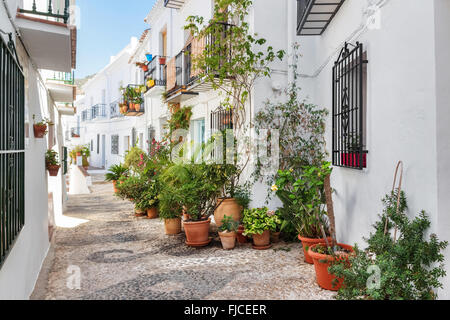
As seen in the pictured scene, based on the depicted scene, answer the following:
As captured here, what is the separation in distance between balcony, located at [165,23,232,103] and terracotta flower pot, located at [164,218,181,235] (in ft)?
8.80

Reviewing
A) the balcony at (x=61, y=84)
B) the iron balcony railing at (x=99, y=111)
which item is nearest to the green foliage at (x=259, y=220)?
the balcony at (x=61, y=84)

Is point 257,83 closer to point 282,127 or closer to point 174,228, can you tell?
point 282,127

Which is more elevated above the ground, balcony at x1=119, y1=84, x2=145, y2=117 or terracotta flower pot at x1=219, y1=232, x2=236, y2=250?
balcony at x1=119, y1=84, x2=145, y2=117

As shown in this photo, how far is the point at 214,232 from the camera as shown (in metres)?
6.43

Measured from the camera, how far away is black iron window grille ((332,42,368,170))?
3.74 m

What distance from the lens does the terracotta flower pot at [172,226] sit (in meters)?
6.27

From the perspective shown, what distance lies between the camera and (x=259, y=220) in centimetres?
535

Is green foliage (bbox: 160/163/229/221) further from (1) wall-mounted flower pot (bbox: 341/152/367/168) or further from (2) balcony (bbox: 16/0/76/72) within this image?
(2) balcony (bbox: 16/0/76/72)

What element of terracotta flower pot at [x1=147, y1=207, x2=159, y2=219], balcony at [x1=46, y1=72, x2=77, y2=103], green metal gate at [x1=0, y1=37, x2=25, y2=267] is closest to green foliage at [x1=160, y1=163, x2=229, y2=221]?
terracotta flower pot at [x1=147, y1=207, x2=159, y2=219]

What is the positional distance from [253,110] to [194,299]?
345 cm

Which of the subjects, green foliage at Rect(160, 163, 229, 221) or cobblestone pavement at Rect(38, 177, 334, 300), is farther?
green foliage at Rect(160, 163, 229, 221)

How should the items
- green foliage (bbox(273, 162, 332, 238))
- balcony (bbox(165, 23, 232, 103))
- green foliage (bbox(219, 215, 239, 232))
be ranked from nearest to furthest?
1. green foliage (bbox(273, 162, 332, 238))
2. green foliage (bbox(219, 215, 239, 232))
3. balcony (bbox(165, 23, 232, 103))

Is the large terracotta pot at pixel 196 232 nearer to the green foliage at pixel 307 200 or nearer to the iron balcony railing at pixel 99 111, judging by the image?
the green foliage at pixel 307 200

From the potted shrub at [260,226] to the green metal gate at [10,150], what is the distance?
3.15 m
